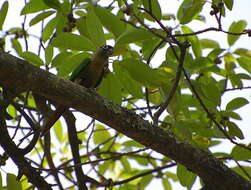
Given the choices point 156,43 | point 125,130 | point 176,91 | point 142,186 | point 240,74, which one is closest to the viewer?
point 125,130

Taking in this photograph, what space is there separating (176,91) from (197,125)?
0.24 meters

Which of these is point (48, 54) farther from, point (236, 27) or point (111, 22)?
point (236, 27)

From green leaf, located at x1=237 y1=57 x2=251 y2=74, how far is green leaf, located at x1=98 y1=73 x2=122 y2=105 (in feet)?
3.07

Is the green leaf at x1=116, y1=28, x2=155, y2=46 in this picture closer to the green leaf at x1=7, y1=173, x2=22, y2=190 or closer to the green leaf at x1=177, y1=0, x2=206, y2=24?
the green leaf at x1=177, y1=0, x2=206, y2=24

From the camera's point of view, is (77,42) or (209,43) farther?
(209,43)

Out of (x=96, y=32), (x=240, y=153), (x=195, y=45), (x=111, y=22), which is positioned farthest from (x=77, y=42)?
(x=240, y=153)

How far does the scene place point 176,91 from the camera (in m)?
Answer: 2.38

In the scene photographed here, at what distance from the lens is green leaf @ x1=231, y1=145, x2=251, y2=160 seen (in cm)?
244

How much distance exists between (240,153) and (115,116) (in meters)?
0.90

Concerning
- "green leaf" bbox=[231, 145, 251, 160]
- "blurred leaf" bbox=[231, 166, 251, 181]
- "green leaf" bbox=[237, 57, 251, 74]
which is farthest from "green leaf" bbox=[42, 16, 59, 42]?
"blurred leaf" bbox=[231, 166, 251, 181]

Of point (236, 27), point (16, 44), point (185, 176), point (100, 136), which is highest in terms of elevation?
point (16, 44)

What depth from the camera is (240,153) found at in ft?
8.08

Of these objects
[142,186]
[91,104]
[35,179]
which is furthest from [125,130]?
[142,186]

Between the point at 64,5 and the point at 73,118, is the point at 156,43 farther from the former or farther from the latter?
the point at 73,118
